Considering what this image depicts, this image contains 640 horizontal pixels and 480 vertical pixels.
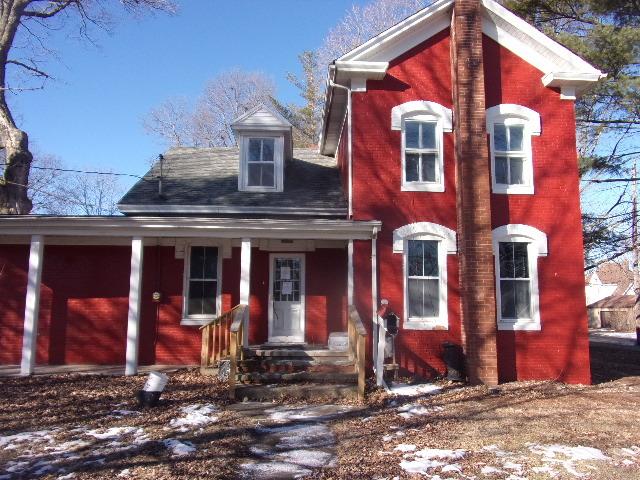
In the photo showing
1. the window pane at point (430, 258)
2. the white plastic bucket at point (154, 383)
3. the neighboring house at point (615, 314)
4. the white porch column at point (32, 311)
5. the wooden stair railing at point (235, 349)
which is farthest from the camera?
the neighboring house at point (615, 314)

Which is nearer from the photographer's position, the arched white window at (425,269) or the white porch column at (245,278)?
the white porch column at (245,278)

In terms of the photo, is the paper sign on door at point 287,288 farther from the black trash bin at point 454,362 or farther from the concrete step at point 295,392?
the black trash bin at point 454,362

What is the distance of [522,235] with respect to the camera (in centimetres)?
1091

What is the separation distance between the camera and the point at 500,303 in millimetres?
10805

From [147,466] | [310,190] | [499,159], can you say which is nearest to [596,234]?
[499,159]

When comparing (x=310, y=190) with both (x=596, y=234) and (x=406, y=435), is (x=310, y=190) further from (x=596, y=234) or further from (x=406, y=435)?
(x=596, y=234)

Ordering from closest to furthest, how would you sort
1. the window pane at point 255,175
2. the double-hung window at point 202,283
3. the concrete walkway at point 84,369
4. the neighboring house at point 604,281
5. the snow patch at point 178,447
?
the snow patch at point 178,447, the concrete walkway at point 84,369, the double-hung window at point 202,283, the window pane at point 255,175, the neighboring house at point 604,281

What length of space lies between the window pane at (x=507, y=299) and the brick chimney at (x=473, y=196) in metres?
0.49

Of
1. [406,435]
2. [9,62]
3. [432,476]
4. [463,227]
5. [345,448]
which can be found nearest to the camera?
[432,476]

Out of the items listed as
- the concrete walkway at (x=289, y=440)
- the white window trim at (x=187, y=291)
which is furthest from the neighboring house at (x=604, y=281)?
the concrete walkway at (x=289, y=440)

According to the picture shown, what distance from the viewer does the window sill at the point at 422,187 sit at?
36.2ft

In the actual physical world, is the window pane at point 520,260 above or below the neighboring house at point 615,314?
above

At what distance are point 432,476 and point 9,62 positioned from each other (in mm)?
16932

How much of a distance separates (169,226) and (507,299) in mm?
6925
